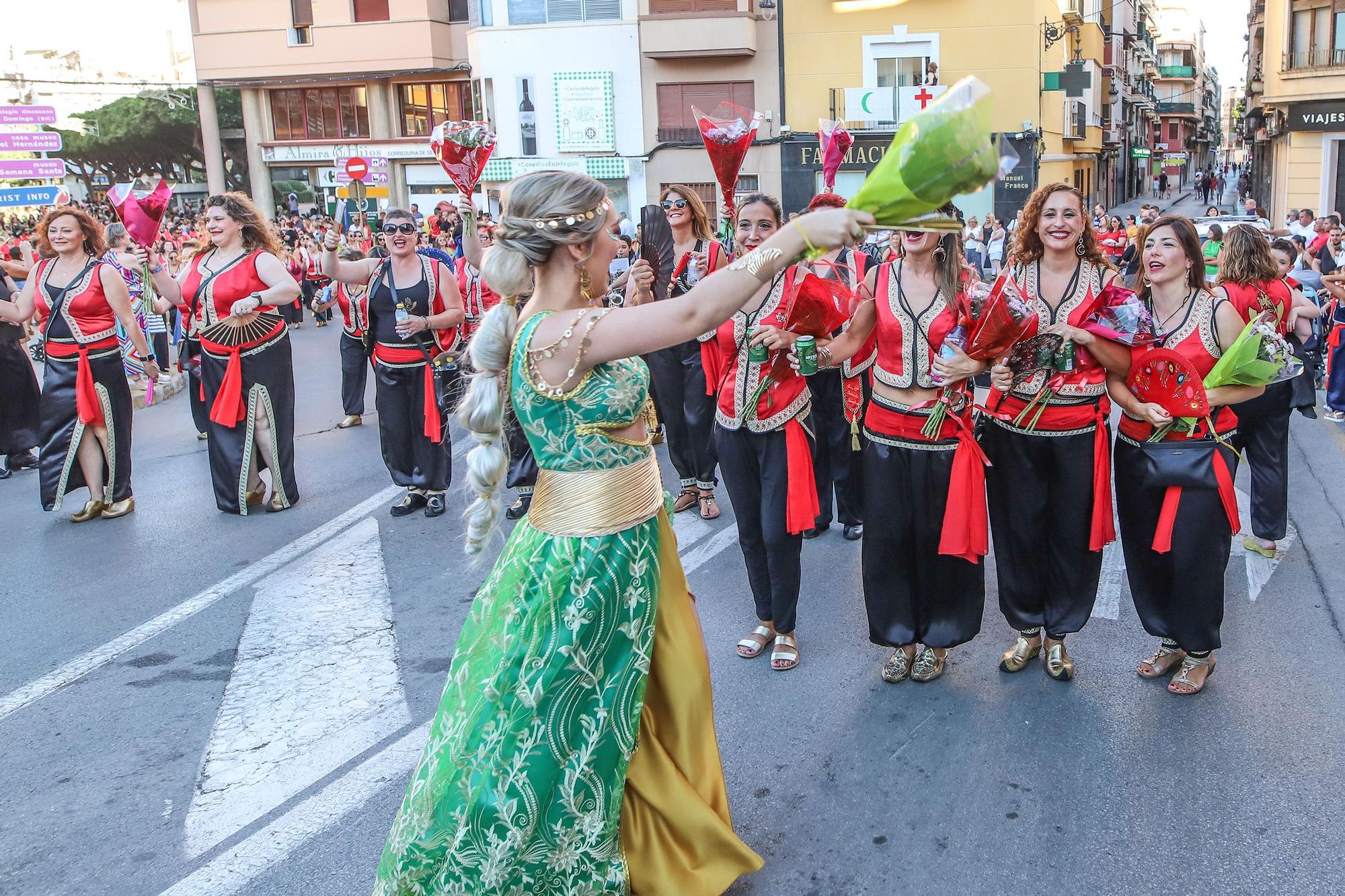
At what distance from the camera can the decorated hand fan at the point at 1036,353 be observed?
4230 millimetres

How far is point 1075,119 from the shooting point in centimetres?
3694

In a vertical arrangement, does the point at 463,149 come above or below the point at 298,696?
above

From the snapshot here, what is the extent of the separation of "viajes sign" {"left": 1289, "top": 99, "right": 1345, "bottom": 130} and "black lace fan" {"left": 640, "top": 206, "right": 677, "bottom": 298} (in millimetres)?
31695

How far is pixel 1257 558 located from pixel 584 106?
2905 centimetres

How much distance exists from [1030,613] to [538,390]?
2690 millimetres

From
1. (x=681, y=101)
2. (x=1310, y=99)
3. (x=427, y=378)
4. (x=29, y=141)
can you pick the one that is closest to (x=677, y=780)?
(x=427, y=378)

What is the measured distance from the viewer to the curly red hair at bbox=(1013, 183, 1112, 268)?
445 centimetres

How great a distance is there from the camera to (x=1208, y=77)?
13212 centimetres

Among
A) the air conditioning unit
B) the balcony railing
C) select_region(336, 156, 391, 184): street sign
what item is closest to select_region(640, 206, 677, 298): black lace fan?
select_region(336, 156, 391, 184): street sign

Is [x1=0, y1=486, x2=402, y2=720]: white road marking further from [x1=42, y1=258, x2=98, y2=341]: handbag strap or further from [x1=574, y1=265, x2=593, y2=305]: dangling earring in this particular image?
[x1=574, y1=265, x2=593, y2=305]: dangling earring

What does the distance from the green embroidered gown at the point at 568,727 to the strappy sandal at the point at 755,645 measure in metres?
1.85

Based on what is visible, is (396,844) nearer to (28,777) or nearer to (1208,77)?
(28,777)

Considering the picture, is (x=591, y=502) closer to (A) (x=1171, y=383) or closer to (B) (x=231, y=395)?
(A) (x=1171, y=383)

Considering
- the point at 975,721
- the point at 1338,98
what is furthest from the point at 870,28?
the point at 975,721
